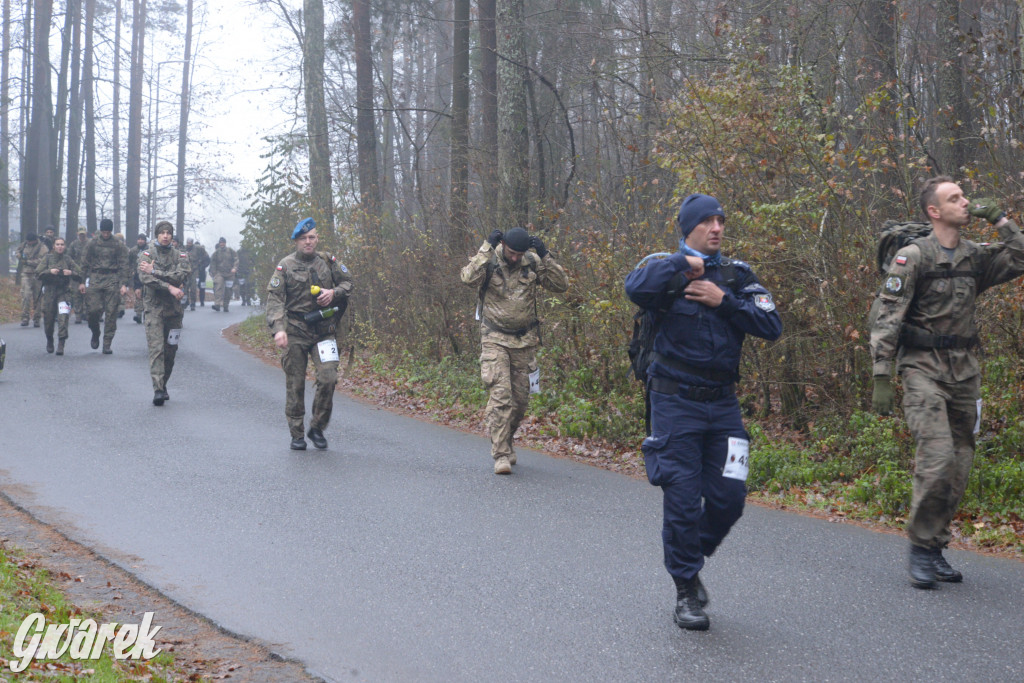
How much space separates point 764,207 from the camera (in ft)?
31.0

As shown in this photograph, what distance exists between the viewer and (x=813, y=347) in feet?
31.7

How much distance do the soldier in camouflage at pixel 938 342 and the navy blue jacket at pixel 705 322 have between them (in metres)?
0.92

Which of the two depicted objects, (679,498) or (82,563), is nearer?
(679,498)

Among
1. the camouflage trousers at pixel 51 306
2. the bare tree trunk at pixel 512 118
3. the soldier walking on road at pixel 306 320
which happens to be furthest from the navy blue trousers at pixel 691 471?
the camouflage trousers at pixel 51 306

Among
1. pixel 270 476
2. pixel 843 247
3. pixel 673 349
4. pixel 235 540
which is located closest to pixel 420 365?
pixel 270 476

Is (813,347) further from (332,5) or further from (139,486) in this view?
(332,5)

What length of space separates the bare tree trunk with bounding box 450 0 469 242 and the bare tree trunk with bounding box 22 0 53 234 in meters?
21.9

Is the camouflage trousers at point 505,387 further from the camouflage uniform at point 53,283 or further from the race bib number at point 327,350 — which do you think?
the camouflage uniform at point 53,283

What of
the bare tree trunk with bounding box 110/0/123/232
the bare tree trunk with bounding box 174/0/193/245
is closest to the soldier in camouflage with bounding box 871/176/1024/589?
the bare tree trunk with bounding box 110/0/123/232

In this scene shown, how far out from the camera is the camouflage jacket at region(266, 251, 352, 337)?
10.4 m

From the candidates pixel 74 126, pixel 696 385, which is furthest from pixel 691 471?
pixel 74 126

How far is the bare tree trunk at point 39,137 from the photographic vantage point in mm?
36500

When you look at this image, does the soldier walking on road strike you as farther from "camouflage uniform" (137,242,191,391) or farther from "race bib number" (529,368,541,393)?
"camouflage uniform" (137,242,191,391)

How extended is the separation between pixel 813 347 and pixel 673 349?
4737 millimetres
